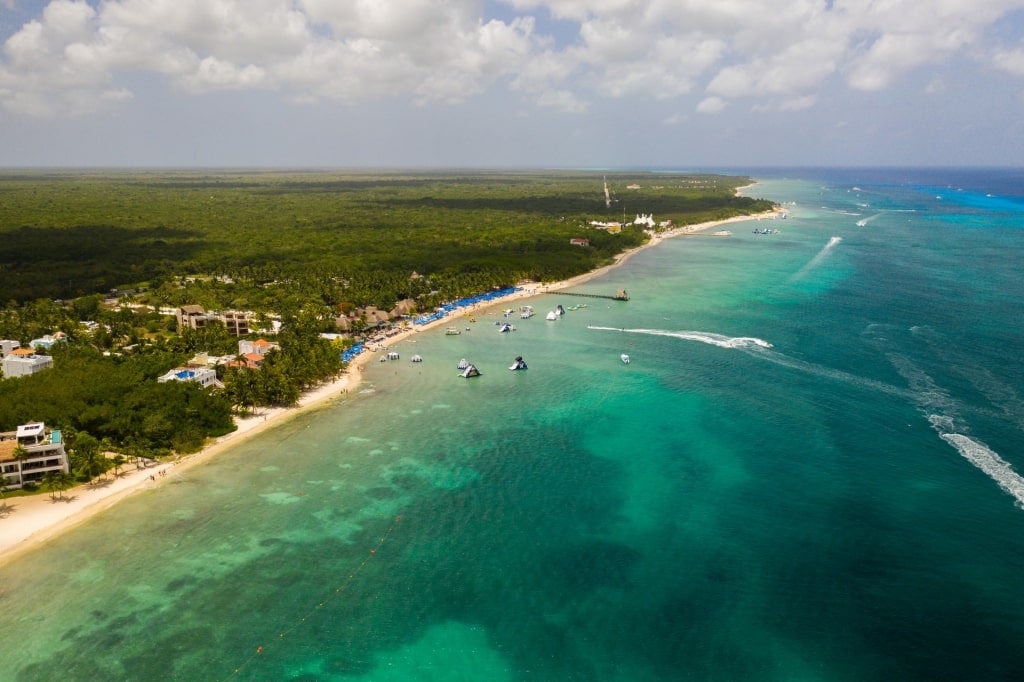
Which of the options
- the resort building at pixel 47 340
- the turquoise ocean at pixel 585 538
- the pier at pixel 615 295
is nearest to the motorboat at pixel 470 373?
the turquoise ocean at pixel 585 538

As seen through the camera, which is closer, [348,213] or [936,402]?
[936,402]

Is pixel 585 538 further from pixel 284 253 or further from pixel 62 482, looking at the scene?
pixel 284 253

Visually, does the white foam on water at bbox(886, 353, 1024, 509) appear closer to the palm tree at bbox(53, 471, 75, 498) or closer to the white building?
the palm tree at bbox(53, 471, 75, 498)

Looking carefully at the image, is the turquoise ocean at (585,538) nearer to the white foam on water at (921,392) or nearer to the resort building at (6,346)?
the white foam on water at (921,392)

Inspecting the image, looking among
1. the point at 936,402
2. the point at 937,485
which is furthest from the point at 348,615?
the point at 936,402

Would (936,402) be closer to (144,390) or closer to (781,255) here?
(144,390)

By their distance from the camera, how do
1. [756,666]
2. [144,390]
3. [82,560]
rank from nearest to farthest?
[756,666]
[82,560]
[144,390]
